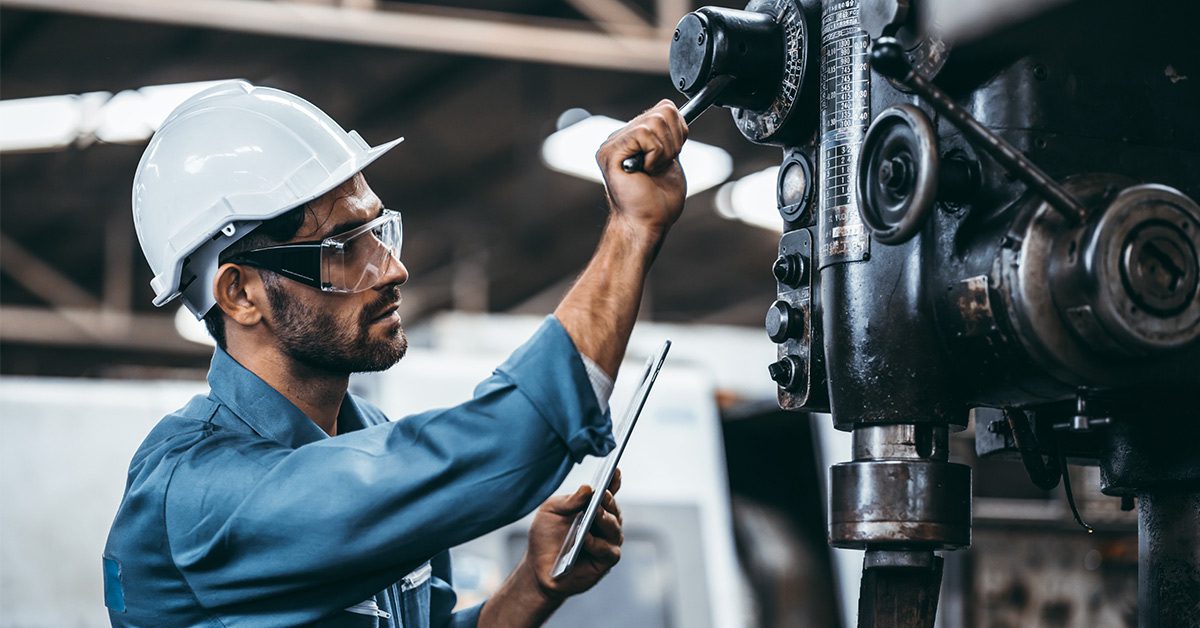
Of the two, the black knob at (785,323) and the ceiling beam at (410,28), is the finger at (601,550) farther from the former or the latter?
the ceiling beam at (410,28)

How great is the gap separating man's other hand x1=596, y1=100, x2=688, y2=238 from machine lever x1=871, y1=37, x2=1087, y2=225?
9.9 inches

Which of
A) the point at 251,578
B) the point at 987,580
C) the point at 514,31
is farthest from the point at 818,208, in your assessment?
the point at 514,31

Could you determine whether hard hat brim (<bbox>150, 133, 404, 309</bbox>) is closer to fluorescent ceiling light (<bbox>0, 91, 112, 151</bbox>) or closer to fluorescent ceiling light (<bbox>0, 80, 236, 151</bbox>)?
fluorescent ceiling light (<bbox>0, 80, 236, 151</bbox>)

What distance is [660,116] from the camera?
1.15 metres

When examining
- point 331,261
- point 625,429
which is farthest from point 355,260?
point 625,429

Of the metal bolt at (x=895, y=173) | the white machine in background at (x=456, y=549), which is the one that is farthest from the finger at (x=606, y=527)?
the white machine in background at (x=456, y=549)

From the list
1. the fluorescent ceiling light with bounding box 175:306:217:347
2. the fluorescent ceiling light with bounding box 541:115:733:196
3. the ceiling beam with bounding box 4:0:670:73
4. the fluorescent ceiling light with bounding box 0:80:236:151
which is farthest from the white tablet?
the fluorescent ceiling light with bounding box 175:306:217:347

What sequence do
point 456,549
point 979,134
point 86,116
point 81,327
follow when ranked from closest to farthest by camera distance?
point 979,134 → point 456,549 → point 86,116 → point 81,327

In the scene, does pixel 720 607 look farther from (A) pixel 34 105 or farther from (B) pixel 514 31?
(A) pixel 34 105

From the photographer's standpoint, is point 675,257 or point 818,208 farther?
point 675,257

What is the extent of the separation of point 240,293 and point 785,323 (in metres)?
0.65

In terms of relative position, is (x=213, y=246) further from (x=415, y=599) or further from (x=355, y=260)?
Result: (x=415, y=599)

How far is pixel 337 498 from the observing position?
1.11 metres

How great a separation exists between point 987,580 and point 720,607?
0.89m
